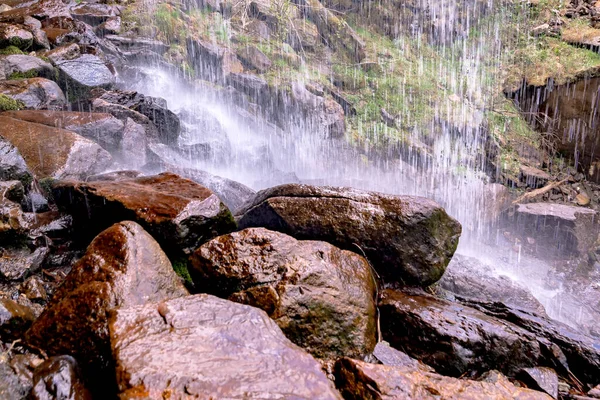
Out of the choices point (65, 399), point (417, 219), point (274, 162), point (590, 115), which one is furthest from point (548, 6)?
point (65, 399)

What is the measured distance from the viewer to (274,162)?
36.5ft

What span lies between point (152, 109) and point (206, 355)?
779 cm

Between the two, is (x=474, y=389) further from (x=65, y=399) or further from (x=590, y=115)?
(x=590, y=115)

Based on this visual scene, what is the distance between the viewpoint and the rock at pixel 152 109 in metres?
7.99

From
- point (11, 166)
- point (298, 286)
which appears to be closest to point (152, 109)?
point (11, 166)

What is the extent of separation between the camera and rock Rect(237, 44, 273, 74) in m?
13.7

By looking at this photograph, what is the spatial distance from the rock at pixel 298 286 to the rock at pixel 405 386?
1.52 feet

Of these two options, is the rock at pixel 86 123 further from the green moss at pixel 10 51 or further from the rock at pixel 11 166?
the green moss at pixel 10 51

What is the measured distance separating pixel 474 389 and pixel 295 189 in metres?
2.31

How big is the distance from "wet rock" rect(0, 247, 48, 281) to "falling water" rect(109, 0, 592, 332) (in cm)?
449

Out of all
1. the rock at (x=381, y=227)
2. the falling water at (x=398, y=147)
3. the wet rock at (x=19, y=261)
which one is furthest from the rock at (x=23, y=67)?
the rock at (x=381, y=227)

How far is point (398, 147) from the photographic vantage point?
42.5ft

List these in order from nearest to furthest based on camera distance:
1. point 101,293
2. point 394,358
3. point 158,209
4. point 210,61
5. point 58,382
Result: point 58,382
point 101,293
point 394,358
point 158,209
point 210,61

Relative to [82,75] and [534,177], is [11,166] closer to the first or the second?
[82,75]
